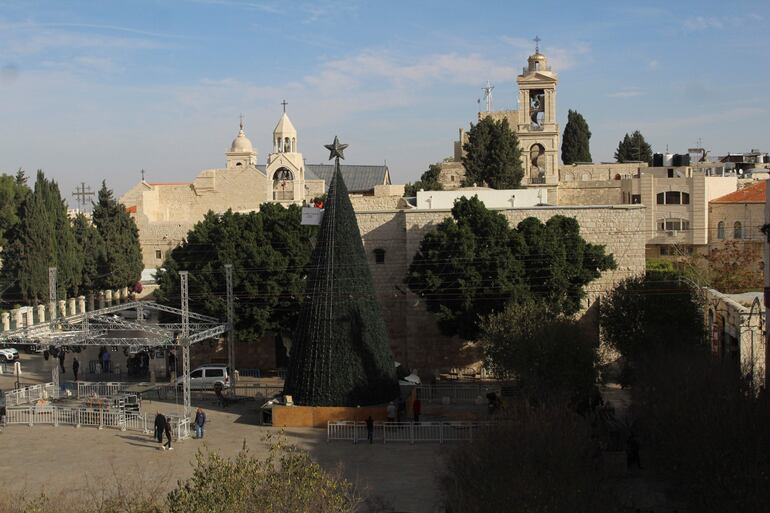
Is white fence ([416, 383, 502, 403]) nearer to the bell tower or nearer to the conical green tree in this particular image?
the conical green tree

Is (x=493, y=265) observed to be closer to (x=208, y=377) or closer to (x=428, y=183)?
(x=208, y=377)

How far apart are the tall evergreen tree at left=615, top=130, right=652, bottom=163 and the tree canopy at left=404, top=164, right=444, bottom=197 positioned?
30.5 m

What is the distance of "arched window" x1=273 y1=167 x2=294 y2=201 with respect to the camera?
61.2 metres

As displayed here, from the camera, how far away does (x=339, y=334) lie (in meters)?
24.5

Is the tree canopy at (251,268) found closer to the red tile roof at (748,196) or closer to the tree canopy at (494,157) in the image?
the tree canopy at (494,157)

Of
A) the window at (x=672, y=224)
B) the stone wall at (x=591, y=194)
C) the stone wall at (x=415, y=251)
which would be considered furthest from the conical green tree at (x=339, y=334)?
the stone wall at (x=591, y=194)

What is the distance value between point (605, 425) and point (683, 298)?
710 centimetres

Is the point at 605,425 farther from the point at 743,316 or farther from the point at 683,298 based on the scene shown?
the point at 683,298

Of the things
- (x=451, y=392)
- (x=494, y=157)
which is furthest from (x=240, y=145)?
(x=451, y=392)

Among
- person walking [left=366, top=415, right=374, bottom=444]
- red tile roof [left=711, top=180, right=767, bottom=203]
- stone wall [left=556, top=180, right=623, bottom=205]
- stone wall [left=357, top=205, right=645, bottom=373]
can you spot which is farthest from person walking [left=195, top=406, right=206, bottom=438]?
stone wall [left=556, top=180, right=623, bottom=205]

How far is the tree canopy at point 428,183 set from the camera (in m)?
57.8

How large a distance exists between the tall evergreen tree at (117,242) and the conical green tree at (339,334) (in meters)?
25.2

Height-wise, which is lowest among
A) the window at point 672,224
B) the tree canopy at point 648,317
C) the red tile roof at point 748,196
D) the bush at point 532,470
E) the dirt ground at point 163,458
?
the dirt ground at point 163,458

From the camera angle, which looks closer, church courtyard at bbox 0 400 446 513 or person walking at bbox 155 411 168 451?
church courtyard at bbox 0 400 446 513
